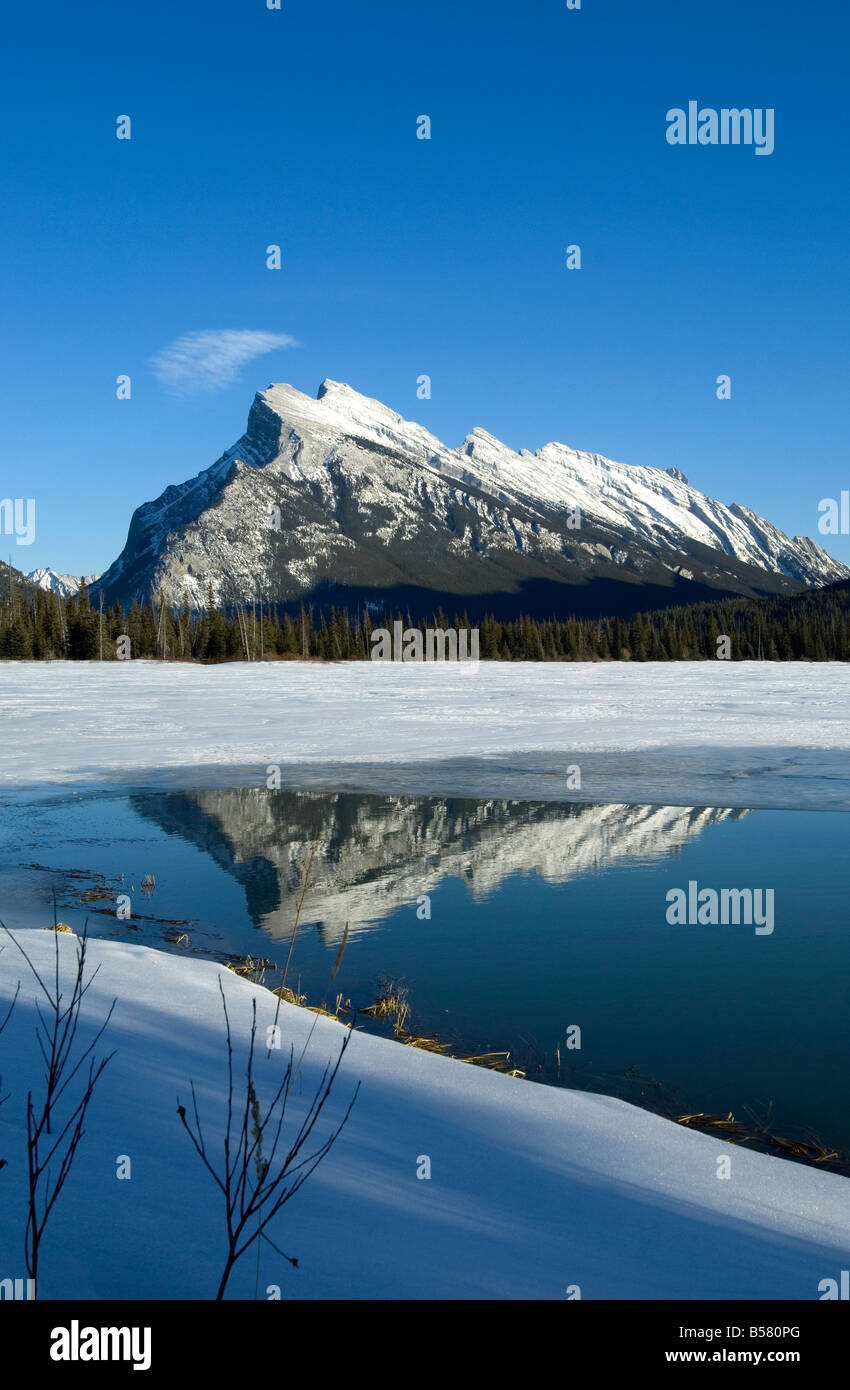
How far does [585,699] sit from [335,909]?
3132 cm

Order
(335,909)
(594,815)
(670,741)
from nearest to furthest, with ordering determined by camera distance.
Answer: (335,909) → (594,815) → (670,741)

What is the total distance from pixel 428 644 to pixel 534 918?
412 feet

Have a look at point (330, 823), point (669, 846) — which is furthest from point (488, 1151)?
point (330, 823)

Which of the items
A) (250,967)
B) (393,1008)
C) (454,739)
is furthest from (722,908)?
(454,739)

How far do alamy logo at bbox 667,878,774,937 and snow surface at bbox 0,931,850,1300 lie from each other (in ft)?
15.9

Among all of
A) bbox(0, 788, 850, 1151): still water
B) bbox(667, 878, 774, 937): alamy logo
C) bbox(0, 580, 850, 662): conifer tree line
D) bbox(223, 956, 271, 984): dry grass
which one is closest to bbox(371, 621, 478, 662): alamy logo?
bbox(0, 580, 850, 662): conifer tree line

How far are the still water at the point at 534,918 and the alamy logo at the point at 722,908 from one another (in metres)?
0.14

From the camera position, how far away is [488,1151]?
460 centimetres

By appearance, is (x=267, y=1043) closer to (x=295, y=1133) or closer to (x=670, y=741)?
(x=295, y=1133)

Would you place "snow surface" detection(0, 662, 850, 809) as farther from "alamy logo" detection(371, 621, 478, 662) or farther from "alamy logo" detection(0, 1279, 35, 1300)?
"alamy logo" detection(371, 621, 478, 662)

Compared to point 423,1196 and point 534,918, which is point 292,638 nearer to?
point 534,918

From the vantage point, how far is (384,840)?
1449 cm
